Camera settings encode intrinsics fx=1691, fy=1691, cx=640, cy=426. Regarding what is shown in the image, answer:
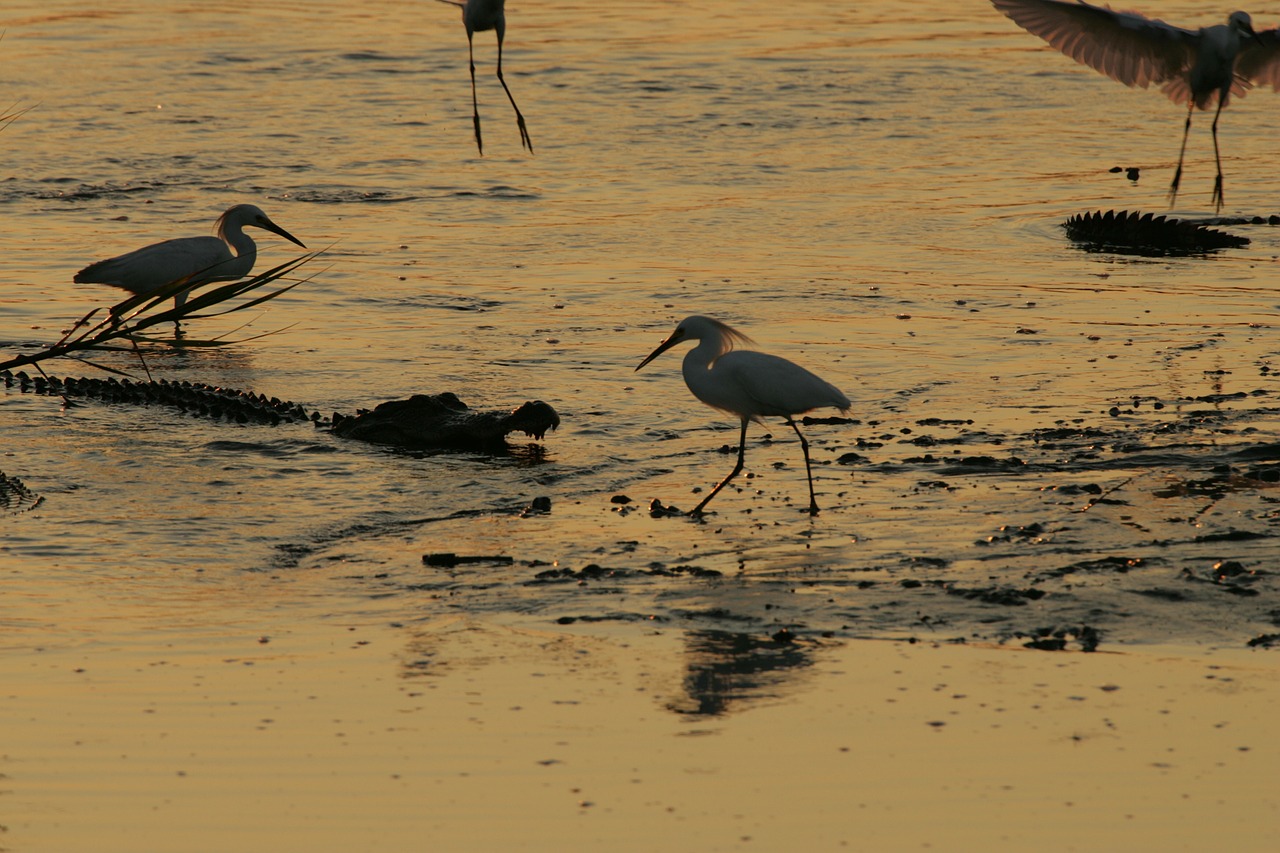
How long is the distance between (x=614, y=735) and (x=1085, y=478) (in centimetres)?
348

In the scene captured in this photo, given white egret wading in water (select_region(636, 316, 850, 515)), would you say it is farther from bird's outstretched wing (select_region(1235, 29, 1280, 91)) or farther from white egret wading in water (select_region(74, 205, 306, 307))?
bird's outstretched wing (select_region(1235, 29, 1280, 91))

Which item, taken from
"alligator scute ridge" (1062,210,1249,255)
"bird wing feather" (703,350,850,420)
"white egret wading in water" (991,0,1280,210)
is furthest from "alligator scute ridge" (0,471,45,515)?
"alligator scute ridge" (1062,210,1249,255)

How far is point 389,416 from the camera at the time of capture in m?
8.88

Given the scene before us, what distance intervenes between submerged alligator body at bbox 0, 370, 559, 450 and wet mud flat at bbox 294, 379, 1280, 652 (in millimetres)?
638

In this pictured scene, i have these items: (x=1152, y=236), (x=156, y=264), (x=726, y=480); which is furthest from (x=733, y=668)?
(x=1152, y=236)

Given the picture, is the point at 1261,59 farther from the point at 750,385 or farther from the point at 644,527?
the point at 644,527

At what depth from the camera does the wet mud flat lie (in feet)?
20.2

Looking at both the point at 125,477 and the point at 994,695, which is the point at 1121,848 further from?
the point at 125,477

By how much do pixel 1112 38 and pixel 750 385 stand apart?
6481mm

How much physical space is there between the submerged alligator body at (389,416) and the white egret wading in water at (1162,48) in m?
5.48

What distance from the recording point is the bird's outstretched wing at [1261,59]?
12938 millimetres

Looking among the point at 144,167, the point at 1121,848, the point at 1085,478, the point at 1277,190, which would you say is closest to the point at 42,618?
the point at 1121,848

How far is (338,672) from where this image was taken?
569 cm

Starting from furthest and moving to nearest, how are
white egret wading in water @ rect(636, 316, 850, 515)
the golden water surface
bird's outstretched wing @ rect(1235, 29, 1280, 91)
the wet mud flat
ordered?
bird's outstretched wing @ rect(1235, 29, 1280, 91), white egret wading in water @ rect(636, 316, 850, 515), the wet mud flat, the golden water surface
